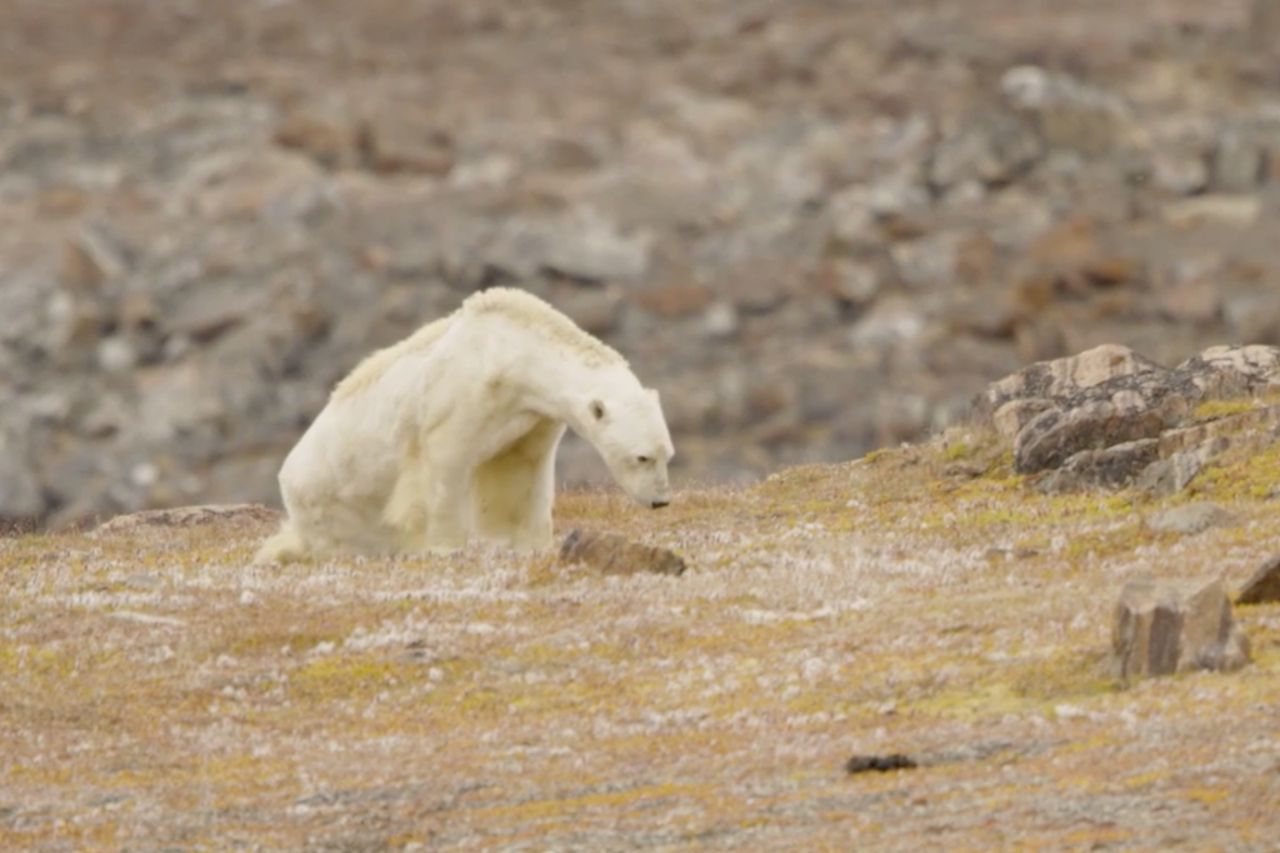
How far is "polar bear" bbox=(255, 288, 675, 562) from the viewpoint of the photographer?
31156mm

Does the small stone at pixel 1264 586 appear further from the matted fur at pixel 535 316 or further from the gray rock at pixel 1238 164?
the gray rock at pixel 1238 164

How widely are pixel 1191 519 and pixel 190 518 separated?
16.1 metres

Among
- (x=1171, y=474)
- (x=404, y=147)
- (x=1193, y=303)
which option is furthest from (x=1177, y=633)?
(x=404, y=147)

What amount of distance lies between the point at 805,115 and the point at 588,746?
172715 millimetres

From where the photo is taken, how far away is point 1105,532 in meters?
28.4

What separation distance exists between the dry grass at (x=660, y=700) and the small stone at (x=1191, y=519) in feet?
0.57

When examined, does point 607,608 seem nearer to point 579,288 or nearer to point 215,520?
point 215,520

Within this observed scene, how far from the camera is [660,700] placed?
23.4 metres

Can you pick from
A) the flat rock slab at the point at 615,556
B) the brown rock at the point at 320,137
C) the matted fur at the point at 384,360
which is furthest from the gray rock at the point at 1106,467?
the brown rock at the point at 320,137

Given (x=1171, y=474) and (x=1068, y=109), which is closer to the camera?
(x=1171, y=474)

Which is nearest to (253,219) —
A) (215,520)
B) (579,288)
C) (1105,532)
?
(579,288)

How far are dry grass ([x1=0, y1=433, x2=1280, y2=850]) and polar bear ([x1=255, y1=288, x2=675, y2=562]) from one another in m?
1.05

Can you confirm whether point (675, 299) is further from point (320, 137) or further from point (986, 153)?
point (320, 137)

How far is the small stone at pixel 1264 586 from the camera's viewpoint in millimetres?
23922
